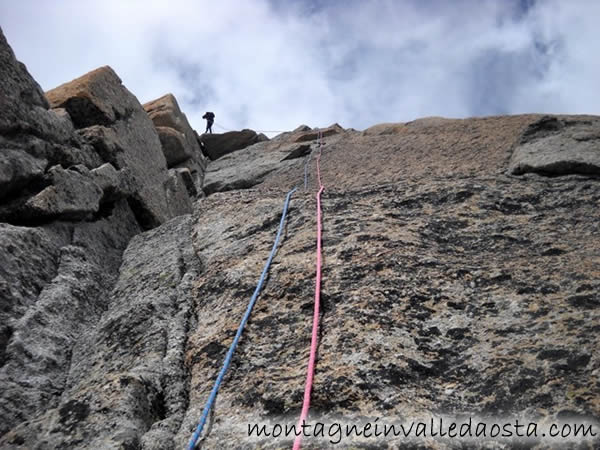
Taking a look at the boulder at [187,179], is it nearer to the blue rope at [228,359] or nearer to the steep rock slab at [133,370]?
the steep rock slab at [133,370]

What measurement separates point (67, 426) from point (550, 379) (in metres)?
3.28

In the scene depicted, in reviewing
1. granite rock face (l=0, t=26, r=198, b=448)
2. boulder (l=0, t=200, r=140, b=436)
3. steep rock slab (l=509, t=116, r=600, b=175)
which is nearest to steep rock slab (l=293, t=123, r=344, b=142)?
granite rock face (l=0, t=26, r=198, b=448)

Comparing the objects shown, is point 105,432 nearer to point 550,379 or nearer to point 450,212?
point 550,379

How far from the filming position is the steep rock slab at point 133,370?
3621mm

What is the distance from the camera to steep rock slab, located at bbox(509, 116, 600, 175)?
6.22 meters

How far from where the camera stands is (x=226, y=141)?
22234 mm

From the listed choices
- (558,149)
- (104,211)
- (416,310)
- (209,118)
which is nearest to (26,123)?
(104,211)

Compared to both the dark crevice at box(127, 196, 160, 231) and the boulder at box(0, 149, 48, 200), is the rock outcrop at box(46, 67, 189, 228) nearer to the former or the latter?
the dark crevice at box(127, 196, 160, 231)

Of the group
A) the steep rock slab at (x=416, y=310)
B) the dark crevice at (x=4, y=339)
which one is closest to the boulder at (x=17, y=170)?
the dark crevice at (x=4, y=339)

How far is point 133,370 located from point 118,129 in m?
6.82

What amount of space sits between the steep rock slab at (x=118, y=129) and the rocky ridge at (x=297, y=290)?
105mm

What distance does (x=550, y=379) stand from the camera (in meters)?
3.09

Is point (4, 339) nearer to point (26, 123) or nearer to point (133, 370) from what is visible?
point (133, 370)

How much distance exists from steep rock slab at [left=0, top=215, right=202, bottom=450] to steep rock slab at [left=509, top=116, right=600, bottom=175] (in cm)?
439
